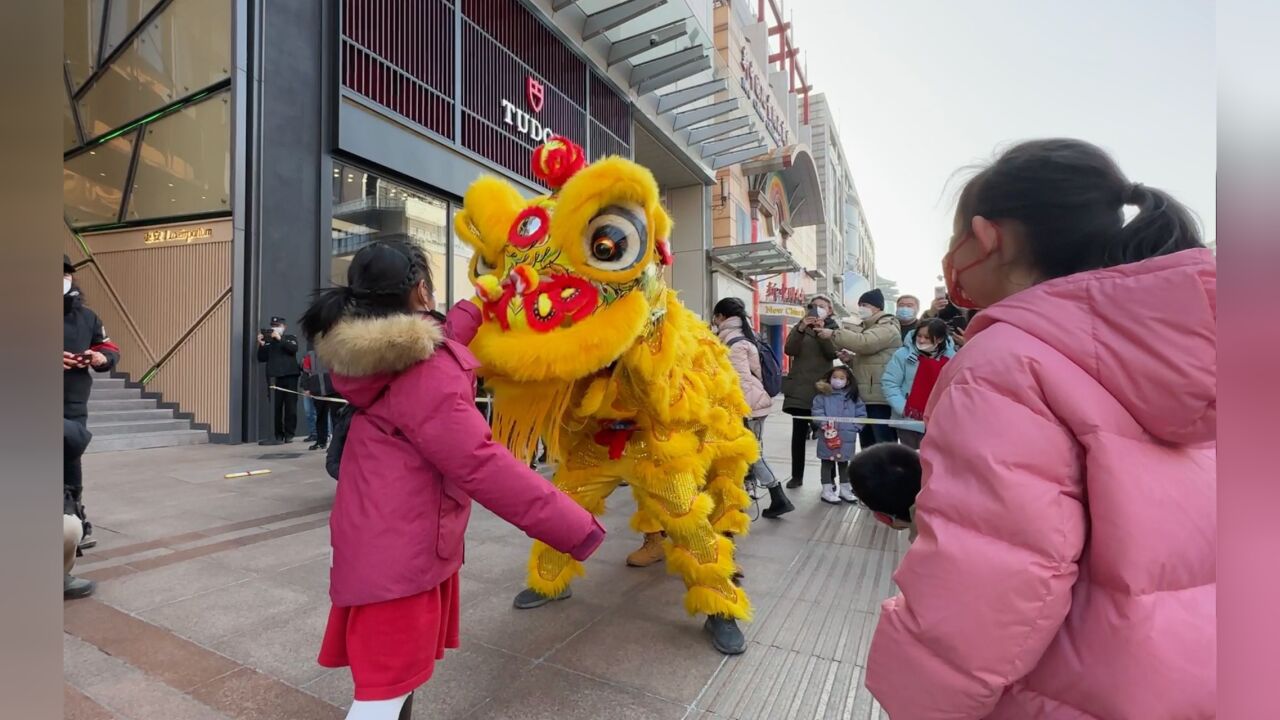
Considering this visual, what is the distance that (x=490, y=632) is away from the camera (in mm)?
2537

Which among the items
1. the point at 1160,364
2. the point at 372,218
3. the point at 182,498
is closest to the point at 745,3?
the point at 372,218

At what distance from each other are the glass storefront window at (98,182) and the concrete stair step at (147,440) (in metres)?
3.74

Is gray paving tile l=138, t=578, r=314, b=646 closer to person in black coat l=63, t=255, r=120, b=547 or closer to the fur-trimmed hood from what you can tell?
person in black coat l=63, t=255, r=120, b=547

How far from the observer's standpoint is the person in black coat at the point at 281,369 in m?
7.18

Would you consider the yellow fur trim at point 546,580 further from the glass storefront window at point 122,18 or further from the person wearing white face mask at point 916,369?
the glass storefront window at point 122,18

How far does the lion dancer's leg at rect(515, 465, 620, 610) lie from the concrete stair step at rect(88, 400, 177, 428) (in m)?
7.21

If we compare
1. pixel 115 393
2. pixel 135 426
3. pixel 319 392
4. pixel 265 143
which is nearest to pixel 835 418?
pixel 319 392

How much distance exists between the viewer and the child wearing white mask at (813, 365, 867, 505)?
4.95 metres

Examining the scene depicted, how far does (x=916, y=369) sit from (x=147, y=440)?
8.57m

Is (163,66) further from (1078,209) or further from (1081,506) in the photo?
(1081,506)

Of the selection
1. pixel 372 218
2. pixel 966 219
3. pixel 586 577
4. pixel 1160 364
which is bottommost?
pixel 586 577
